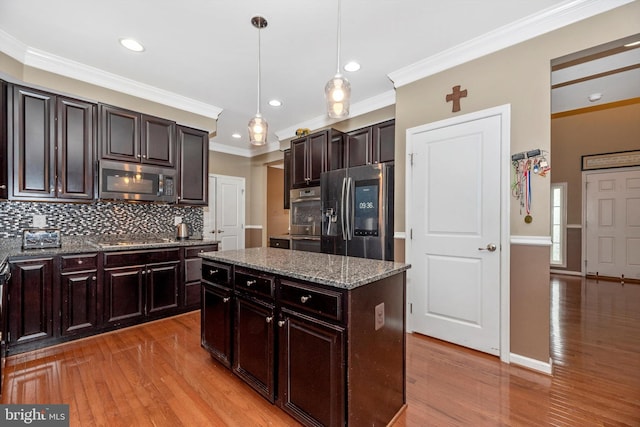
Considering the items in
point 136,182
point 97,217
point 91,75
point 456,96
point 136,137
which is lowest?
point 97,217

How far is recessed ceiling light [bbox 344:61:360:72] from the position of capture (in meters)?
2.95

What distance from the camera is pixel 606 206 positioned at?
18.9 ft

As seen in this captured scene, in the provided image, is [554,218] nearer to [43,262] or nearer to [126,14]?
[126,14]

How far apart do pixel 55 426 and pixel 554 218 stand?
8.34 metres

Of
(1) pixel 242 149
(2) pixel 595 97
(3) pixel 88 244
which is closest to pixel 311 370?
(3) pixel 88 244

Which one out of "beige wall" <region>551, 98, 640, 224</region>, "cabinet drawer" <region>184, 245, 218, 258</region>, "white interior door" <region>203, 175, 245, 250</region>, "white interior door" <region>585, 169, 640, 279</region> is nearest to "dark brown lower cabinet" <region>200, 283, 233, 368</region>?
"cabinet drawer" <region>184, 245, 218, 258</region>

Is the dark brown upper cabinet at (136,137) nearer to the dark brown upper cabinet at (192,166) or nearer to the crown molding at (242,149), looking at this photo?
the dark brown upper cabinet at (192,166)

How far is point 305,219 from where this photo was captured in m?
4.27

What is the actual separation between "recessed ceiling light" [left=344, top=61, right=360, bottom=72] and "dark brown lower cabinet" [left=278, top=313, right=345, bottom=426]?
2.56 meters

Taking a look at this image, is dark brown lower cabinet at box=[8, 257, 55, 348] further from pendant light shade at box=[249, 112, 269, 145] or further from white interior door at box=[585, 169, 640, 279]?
white interior door at box=[585, 169, 640, 279]

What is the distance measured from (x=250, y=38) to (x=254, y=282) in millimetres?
2161

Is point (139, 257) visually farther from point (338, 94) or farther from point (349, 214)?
point (338, 94)

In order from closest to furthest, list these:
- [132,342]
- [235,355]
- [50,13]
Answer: [235,355]
[50,13]
[132,342]

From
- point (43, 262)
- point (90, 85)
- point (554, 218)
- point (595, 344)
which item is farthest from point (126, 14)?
point (554, 218)
